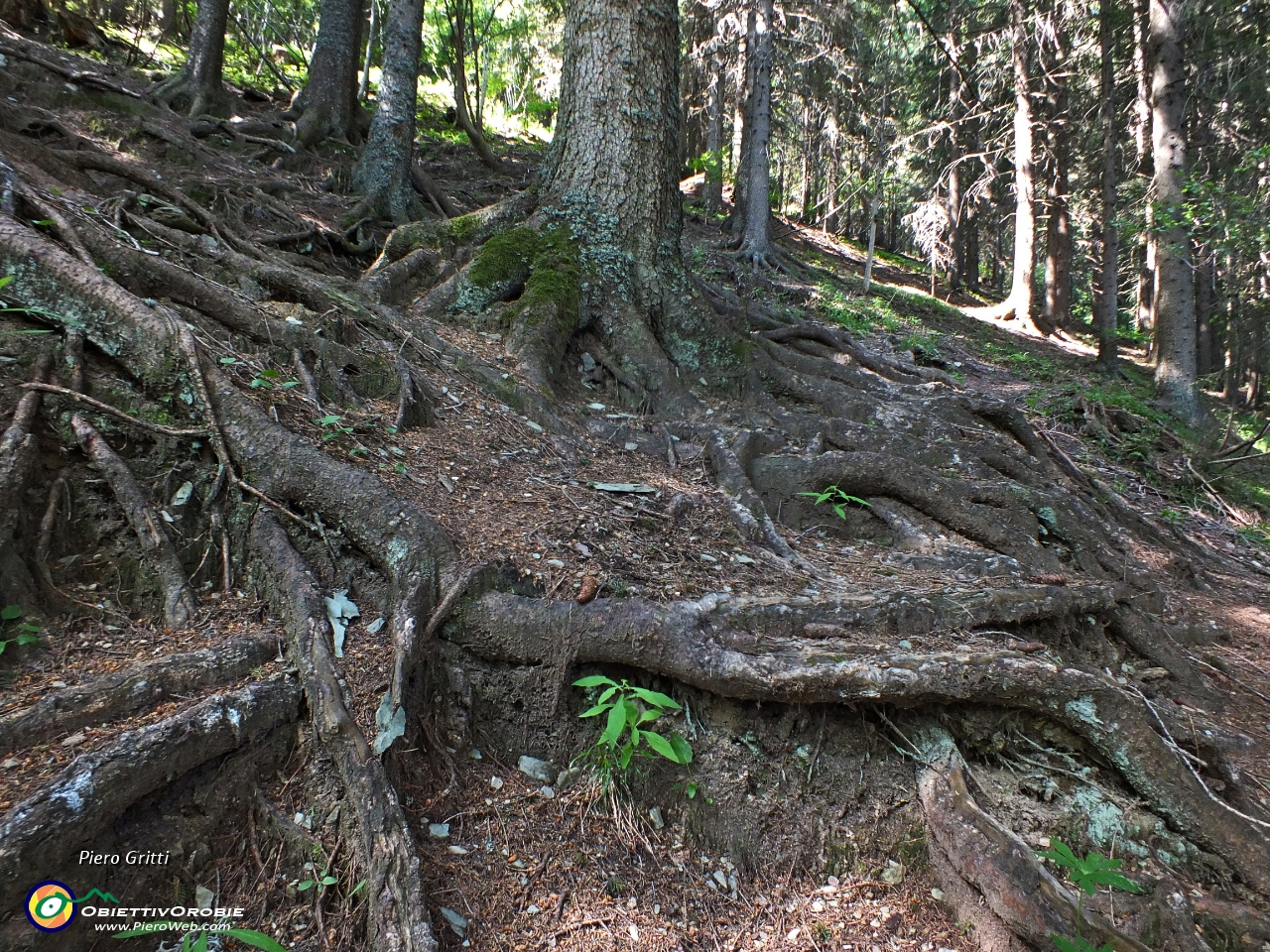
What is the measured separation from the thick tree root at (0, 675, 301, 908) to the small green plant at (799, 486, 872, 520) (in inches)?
135

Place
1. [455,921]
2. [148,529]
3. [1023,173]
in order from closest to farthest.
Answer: [455,921] < [148,529] < [1023,173]

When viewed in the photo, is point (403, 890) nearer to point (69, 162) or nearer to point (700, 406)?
point (700, 406)

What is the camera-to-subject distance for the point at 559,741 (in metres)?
2.72

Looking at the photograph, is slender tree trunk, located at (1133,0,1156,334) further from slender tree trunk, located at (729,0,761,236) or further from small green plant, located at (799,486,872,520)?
small green plant, located at (799,486,872,520)

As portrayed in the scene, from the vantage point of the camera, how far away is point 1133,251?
929 inches

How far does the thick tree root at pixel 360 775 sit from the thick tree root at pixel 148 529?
0.28m

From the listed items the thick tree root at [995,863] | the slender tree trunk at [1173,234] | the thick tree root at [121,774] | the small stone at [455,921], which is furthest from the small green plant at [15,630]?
the slender tree trunk at [1173,234]

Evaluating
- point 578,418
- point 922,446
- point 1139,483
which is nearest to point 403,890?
point 578,418

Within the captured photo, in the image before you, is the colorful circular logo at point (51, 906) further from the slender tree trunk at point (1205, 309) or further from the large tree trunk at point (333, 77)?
the slender tree trunk at point (1205, 309)

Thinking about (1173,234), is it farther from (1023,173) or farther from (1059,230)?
(1059,230)

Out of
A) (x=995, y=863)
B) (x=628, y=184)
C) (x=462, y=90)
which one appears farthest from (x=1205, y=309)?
(x=995, y=863)

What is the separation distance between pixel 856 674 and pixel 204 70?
41.8 feet

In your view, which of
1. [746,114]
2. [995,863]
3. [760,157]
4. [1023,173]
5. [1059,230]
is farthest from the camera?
[1059,230]

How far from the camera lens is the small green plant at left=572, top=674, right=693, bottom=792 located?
2.51m
